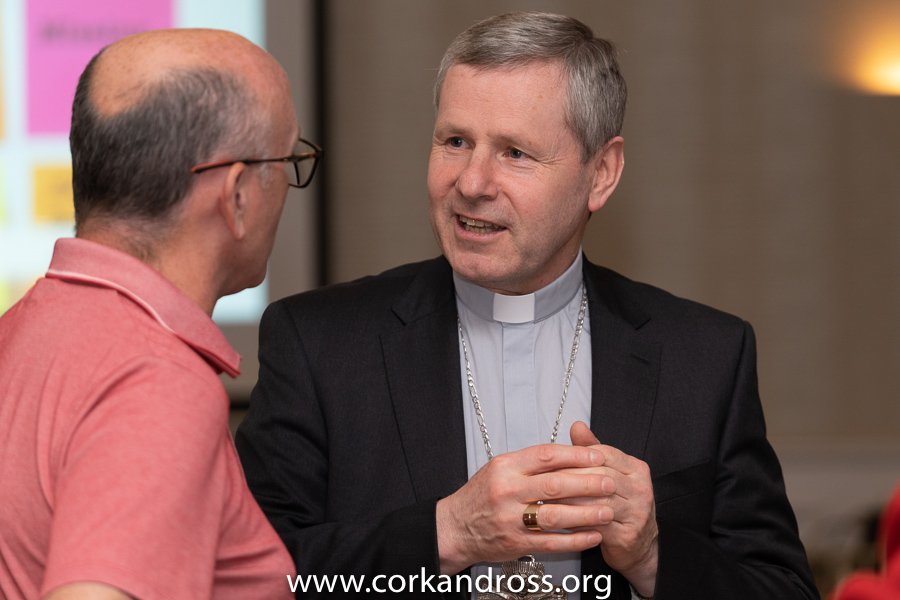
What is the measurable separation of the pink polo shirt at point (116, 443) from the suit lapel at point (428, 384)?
2.08 ft

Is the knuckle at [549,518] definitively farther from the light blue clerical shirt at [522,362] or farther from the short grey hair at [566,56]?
the short grey hair at [566,56]

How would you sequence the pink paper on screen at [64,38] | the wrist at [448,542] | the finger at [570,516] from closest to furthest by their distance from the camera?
the finger at [570,516]
the wrist at [448,542]
the pink paper on screen at [64,38]

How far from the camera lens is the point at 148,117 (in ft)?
3.41

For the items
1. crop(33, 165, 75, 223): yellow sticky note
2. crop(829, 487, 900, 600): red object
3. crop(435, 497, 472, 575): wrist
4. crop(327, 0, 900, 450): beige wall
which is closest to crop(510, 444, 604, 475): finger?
crop(435, 497, 472, 575): wrist

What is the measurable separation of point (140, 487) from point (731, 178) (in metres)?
2.73

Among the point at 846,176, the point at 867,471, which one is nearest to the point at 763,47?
the point at 846,176

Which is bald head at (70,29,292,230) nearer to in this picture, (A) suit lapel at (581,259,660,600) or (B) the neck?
(B) the neck

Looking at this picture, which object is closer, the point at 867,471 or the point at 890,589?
the point at 890,589

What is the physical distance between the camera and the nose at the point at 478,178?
5.58ft

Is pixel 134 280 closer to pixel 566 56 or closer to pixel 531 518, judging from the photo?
pixel 531 518

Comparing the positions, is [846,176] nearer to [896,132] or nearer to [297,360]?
[896,132]

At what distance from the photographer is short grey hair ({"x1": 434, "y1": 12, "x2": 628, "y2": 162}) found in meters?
1.75

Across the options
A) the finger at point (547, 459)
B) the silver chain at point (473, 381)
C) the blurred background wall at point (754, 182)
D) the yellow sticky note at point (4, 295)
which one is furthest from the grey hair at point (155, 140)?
the yellow sticky note at point (4, 295)

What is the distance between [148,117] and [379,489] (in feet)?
3.00
